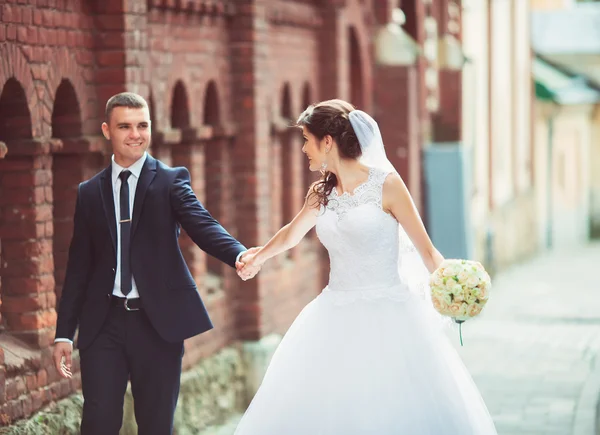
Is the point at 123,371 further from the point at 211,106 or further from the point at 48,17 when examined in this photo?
the point at 211,106

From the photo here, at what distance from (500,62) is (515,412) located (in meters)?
16.4

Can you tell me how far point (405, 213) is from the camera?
Result: 646cm

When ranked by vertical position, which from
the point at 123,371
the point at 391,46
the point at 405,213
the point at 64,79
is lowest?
the point at 123,371

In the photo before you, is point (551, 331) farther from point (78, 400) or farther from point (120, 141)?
point (120, 141)

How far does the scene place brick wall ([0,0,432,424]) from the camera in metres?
7.54

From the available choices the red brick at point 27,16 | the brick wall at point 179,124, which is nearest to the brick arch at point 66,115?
the brick wall at point 179,124

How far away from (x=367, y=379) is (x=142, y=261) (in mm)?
1150

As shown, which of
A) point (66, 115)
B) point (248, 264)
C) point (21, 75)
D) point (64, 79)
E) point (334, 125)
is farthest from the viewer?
point (66, 115)

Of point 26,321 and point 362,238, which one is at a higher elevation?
point 362,238

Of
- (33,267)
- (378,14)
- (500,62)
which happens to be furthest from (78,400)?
(500,62)

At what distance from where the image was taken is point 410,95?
54.6 ft

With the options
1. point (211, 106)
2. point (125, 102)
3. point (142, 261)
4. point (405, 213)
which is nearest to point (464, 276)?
point (405, 213)

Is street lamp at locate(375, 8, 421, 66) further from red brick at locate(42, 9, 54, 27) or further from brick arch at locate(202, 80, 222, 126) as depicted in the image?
red brick at locate(42, 9, 54, 27)

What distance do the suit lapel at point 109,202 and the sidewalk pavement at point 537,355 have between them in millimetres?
3829
